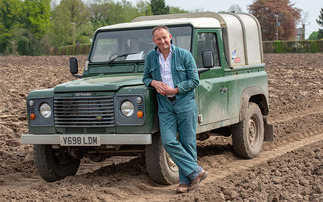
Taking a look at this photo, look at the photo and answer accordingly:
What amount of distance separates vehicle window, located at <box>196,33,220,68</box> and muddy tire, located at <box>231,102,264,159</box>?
3.72ft

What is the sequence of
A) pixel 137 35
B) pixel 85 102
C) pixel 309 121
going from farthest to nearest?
pixel 309 121, pixel 137 35, pixel 85 102

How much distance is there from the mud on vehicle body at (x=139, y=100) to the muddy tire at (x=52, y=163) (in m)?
0.01

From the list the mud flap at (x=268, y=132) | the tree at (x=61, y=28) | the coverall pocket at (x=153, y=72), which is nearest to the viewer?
the coverall pocket at (x=153, y=72)

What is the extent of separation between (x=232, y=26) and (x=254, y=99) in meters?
1.46

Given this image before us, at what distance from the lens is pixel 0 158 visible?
372 inches

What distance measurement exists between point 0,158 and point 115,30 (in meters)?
2.96

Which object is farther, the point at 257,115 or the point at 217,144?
the point at 217,144

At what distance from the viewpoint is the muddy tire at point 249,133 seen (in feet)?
29.2

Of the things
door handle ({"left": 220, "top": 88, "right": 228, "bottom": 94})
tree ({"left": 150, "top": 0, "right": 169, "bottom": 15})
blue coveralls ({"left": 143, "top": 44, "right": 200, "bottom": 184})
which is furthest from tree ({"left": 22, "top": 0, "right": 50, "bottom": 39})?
blue coveralls ({"left": 143, "top": 44, "right": 200, "bottom": 184})

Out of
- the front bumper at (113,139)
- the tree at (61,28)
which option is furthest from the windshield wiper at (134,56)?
the tree at (61,28)

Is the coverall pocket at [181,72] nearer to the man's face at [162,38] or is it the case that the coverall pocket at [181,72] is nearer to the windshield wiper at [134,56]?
the man's face at [162,38]

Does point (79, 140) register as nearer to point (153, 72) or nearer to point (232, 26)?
point (153, 72)

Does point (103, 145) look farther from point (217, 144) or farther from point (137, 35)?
point (217, 144)

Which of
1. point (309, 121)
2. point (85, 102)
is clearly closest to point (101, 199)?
point (85, 102)
